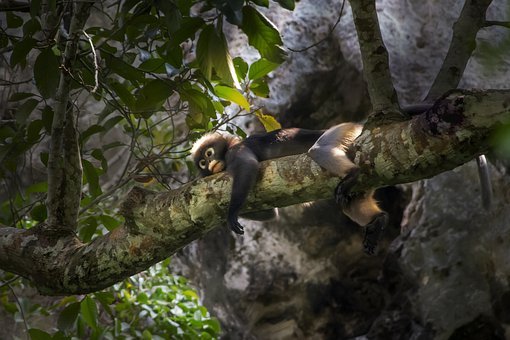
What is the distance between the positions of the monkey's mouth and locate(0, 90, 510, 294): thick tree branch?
0.77 meters

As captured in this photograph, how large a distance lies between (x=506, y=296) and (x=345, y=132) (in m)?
2.30

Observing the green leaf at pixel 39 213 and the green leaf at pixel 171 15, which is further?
the green leaf at pixel 39 213

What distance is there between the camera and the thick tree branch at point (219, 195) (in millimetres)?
1767

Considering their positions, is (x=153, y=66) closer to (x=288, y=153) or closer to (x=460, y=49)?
(x=288, y=153)

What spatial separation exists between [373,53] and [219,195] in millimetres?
759

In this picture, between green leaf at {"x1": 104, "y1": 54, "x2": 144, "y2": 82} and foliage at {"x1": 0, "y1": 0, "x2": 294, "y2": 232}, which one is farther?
green leaf at {"x1": 104, "y1": 54, "x2": 144, "y2": 82}

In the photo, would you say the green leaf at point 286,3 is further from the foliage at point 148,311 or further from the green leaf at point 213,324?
the green leaf at point 213,324

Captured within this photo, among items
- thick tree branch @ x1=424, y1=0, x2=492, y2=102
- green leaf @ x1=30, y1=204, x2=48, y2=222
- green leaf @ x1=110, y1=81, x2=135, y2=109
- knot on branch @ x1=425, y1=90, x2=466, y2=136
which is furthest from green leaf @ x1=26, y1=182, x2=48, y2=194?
knot on branch @ x1=425, y1=90, x2=466, y2=136

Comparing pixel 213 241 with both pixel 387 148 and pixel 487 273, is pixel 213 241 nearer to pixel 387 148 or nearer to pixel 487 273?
Answer: pixel 487 273

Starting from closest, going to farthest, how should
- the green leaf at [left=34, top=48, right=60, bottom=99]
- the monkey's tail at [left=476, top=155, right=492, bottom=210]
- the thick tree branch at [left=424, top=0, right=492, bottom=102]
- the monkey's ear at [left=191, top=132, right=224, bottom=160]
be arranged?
the green leaf at [left=34, top=48, right=60, bottom=99]
the thick tree branch at [left=424, top=0, right=492, bottom=102]
the monkey's ear at [left=191, top=132, right=224, bottom=160]
the monkey's tail at [left=476, top=155, right=492, bottom=210]

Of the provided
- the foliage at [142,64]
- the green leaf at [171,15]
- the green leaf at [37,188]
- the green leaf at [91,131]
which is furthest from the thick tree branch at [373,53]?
the green leaf at [37,188]

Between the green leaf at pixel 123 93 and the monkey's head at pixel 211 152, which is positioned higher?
the green leaf at pixel 123 93

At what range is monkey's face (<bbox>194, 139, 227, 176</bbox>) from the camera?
3.25m

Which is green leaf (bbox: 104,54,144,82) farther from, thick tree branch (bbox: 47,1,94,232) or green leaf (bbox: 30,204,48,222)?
green leaf (bbox: 30,204,48,222)
